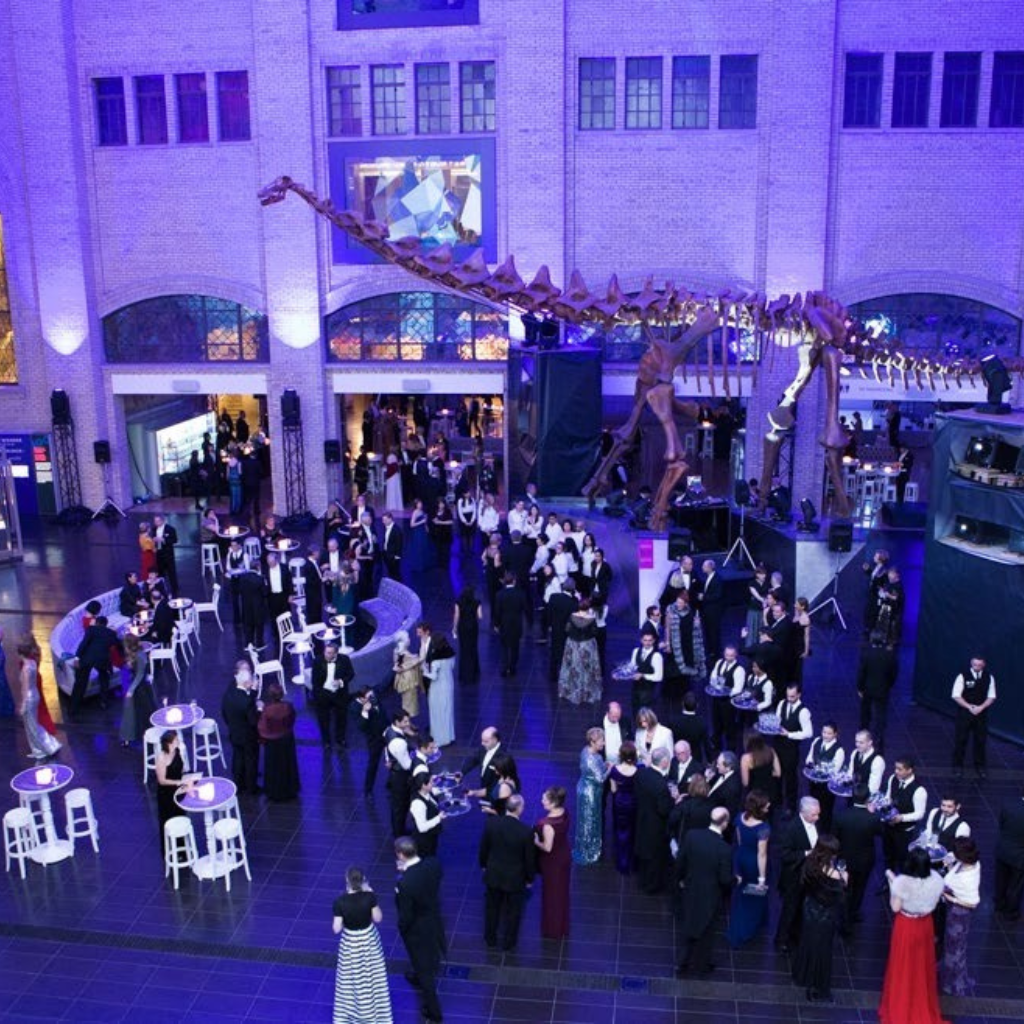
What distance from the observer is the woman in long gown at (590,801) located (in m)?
11.0

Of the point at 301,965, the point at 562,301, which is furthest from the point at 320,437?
the point at 301,965

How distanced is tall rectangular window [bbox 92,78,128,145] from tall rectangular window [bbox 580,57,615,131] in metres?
9.58

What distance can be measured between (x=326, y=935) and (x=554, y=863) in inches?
83.8

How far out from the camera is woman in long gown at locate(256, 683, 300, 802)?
12.4 meters

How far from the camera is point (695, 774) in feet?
33.8

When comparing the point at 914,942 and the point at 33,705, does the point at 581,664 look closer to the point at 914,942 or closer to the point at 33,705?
the point at 33,705

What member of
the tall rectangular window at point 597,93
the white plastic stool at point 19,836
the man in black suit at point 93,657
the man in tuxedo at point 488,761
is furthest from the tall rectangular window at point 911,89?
the white plastic stool at point 19,836

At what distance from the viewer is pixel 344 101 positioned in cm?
2483

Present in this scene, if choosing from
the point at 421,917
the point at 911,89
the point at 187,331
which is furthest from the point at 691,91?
the point at 421,917

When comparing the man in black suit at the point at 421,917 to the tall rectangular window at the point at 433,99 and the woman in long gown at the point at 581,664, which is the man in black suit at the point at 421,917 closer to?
the woman in long gown at the point at 581,664

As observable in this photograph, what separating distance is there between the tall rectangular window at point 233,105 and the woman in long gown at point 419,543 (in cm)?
950

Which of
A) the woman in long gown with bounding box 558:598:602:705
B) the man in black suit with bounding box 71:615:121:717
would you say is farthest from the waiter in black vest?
the man in black suit with bounding box 71:615:121:717

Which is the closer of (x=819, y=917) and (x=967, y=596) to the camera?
(x=819, y=917)

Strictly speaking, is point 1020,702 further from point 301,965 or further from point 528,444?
point 528,444
